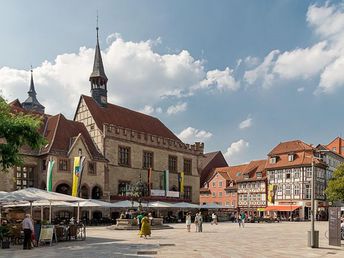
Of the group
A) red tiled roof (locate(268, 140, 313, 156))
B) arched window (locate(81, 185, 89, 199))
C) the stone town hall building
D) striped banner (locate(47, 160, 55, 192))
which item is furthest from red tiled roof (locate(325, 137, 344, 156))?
striped banner (locate(47, 160, 55, 192))

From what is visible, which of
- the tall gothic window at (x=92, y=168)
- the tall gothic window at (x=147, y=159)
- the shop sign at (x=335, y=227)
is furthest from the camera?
the tall gothic window at (x=147, y=159)

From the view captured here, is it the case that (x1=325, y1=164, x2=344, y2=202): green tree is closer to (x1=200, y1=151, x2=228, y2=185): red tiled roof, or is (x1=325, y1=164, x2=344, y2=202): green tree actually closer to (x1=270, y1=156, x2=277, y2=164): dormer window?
(x1=270, y1=156, x2=277, y2=164): dormer window

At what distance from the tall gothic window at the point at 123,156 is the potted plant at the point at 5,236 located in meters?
32.8

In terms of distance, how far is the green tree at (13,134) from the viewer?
22.2 meters

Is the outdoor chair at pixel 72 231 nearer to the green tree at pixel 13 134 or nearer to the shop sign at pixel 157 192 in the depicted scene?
the green tree at pixel 13 134

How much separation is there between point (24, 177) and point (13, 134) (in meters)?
25.4

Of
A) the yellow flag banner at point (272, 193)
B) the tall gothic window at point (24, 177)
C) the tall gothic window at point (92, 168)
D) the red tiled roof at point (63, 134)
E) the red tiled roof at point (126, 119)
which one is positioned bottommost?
the yellow flag banner at point (272, 193)

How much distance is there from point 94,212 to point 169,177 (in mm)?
16171

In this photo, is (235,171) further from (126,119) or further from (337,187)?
(126,119)

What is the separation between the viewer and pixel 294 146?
80.4 meters

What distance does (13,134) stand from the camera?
2241 centimetres

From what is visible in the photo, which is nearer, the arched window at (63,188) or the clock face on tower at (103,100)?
the arched window at (63,188)

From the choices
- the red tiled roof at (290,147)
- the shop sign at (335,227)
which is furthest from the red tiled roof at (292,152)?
the shop sign at (335,227)

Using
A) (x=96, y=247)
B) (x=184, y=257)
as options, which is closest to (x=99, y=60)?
(x=96, y=247)
